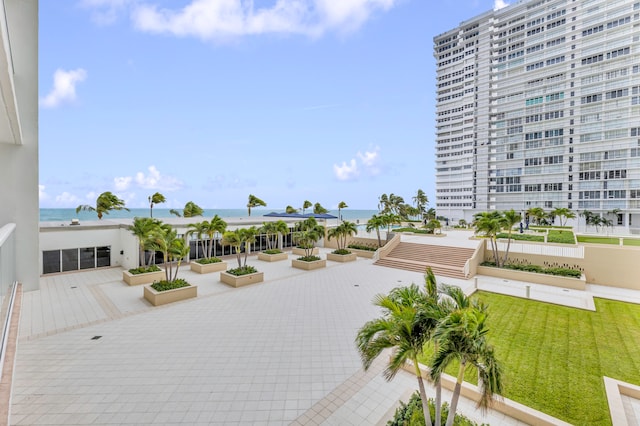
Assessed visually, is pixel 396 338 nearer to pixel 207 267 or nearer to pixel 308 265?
pixel 308 265

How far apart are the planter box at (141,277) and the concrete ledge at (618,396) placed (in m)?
19.6

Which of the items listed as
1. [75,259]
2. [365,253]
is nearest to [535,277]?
[365,253]

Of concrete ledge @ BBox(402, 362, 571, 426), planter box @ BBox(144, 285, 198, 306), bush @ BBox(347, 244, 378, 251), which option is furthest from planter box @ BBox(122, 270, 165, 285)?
bush @ BBox(347, 244, 378, 251)

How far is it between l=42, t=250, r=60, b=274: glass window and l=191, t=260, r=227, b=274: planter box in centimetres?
817

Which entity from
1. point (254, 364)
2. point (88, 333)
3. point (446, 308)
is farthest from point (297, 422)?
point (88, 333)

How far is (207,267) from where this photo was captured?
19.9 m

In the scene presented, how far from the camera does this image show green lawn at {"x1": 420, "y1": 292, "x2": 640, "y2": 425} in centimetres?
679

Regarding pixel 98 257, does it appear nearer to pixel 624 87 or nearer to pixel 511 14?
pixel 624 87

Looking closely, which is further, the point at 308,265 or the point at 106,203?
the point at 106,203

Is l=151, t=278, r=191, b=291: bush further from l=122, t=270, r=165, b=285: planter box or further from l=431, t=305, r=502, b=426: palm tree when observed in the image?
l=431, t=305, r=502, b=426: palm tree

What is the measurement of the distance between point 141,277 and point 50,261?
722cm

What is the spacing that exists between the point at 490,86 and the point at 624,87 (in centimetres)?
2531

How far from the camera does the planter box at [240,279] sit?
54.0 feet

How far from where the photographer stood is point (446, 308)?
4.82 meters
